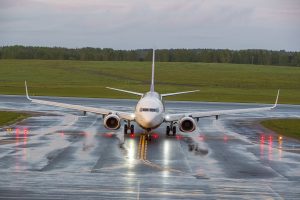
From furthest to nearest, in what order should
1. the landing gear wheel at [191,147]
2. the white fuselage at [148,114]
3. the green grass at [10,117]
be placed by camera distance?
the green grass at [10,117] < the white fuselage at [148,114] < the landing gear wheel at [191,147]

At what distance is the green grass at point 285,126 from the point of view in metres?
60.2

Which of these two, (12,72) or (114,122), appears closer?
(114,122)

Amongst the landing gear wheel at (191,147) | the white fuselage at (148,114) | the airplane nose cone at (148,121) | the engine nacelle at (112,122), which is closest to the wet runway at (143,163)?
the landing gear wheel at (191,147)

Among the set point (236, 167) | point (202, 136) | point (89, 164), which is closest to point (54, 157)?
point (89, 164)

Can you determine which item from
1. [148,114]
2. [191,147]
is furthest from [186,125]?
[191,147]

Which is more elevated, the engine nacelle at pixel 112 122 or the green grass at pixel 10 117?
the engine nacelle at pixel 112 122

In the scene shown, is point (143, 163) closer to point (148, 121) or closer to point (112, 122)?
point (148, 121)

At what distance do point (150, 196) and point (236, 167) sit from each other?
1071 cm

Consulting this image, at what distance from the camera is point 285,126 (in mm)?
66375

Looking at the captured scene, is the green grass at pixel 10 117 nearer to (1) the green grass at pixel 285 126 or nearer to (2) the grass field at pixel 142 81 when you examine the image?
(1) the green grass at pixel 285 126

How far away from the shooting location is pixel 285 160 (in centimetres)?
4206

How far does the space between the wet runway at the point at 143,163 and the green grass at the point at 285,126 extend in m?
2.09

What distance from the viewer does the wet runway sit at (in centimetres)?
3023

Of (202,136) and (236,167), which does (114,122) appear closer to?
(202,136)
